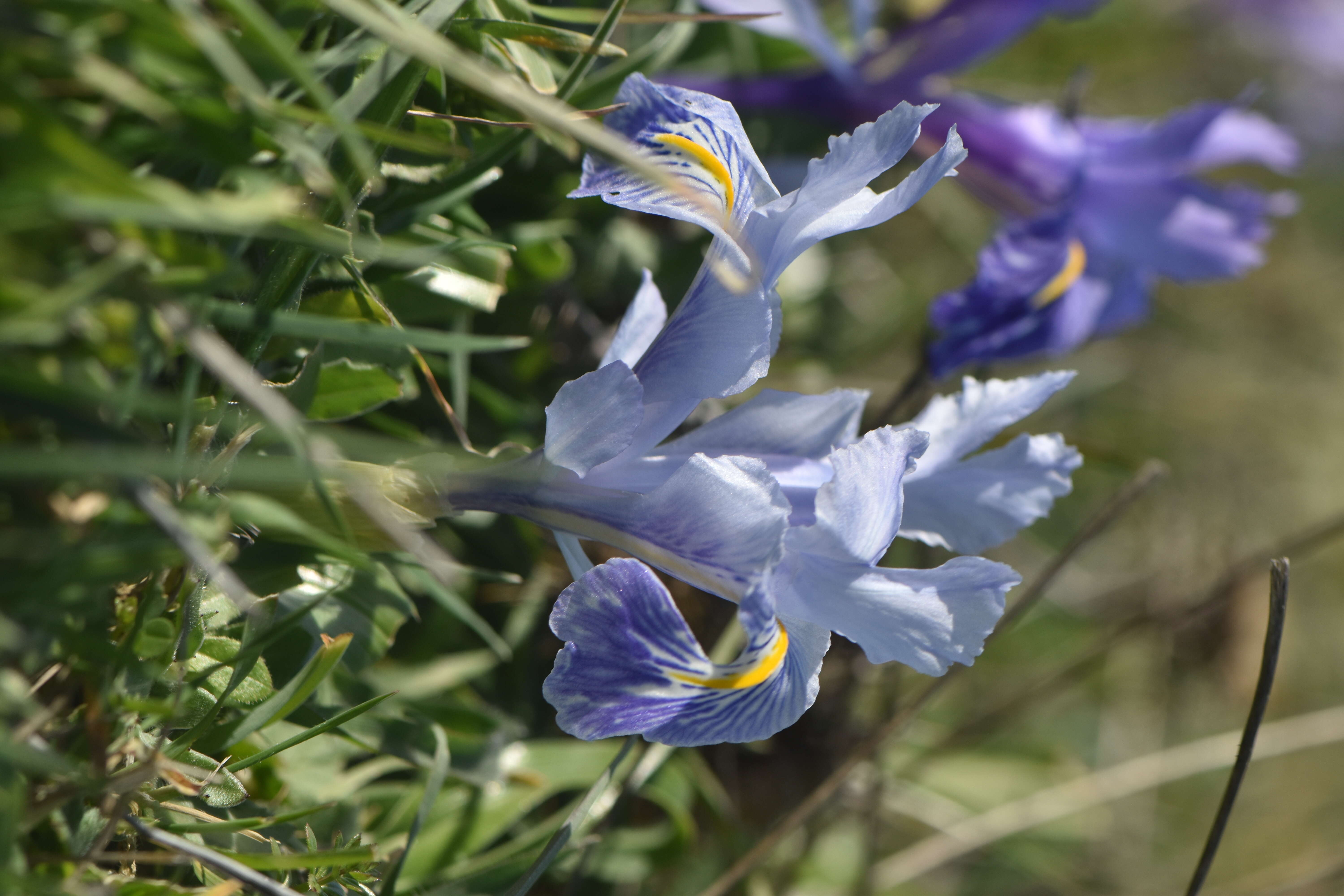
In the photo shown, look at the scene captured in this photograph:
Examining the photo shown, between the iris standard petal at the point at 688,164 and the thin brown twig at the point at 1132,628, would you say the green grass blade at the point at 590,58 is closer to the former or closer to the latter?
the iris standard petal at the point at 688,164

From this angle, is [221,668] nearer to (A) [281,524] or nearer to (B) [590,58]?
(A) [281,524]

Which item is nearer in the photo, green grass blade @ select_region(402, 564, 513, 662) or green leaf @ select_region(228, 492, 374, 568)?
green leaf @ select_region(228, 492, 374, 568)

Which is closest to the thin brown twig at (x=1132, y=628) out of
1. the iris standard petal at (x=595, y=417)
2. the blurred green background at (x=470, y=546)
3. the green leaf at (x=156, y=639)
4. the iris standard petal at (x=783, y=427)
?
the blurred green background at (x=470, y=546)

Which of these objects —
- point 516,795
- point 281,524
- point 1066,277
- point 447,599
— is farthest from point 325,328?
point 1066,277

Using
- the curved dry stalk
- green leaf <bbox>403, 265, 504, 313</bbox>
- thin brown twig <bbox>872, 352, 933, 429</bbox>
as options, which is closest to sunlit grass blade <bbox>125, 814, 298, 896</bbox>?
green leaf <bbox>403, 265, 504, 313</bbox>

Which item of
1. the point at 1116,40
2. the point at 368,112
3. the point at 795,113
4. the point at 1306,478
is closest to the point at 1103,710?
the point at 1306,478

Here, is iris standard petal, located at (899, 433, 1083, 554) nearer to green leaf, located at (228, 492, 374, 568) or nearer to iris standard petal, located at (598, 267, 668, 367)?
iris standard petal, located at (598, 267, 668, 367)
